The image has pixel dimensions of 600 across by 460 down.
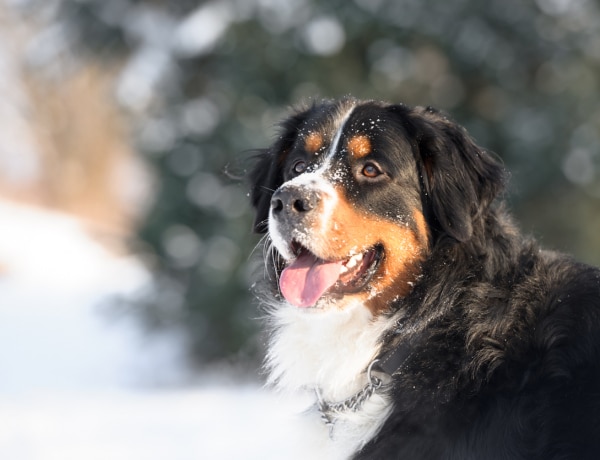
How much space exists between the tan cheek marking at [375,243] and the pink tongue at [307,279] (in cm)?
9

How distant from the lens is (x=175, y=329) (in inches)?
415

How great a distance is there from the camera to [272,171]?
425 centimetres

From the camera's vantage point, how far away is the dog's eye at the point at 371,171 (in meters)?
3.59

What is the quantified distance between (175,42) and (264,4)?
72.9 inches

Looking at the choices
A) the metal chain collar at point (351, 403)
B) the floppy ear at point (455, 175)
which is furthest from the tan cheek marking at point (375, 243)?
the metal chain collar at point (351, 403)

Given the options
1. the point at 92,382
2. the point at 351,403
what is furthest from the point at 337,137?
the point at 92,382

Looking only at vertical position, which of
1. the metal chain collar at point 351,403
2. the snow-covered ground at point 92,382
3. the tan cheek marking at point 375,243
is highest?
the snow-covered ground at point 92,382

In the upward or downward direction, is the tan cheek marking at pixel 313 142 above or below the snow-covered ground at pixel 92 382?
below

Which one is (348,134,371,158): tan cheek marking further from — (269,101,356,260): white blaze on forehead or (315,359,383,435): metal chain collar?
(315,359,383,435): metal chain collar

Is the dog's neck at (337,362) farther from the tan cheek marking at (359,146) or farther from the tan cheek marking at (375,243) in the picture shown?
the tan cheek marking at (359,146)

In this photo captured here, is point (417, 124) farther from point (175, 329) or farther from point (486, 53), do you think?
point (175, 329)

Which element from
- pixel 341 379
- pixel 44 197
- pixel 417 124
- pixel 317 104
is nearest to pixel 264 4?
pixel 317 104

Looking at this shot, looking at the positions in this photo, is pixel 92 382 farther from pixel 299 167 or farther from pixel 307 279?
pixel 307 279

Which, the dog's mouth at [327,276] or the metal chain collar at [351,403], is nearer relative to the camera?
the metal chain collar at [351,403]
